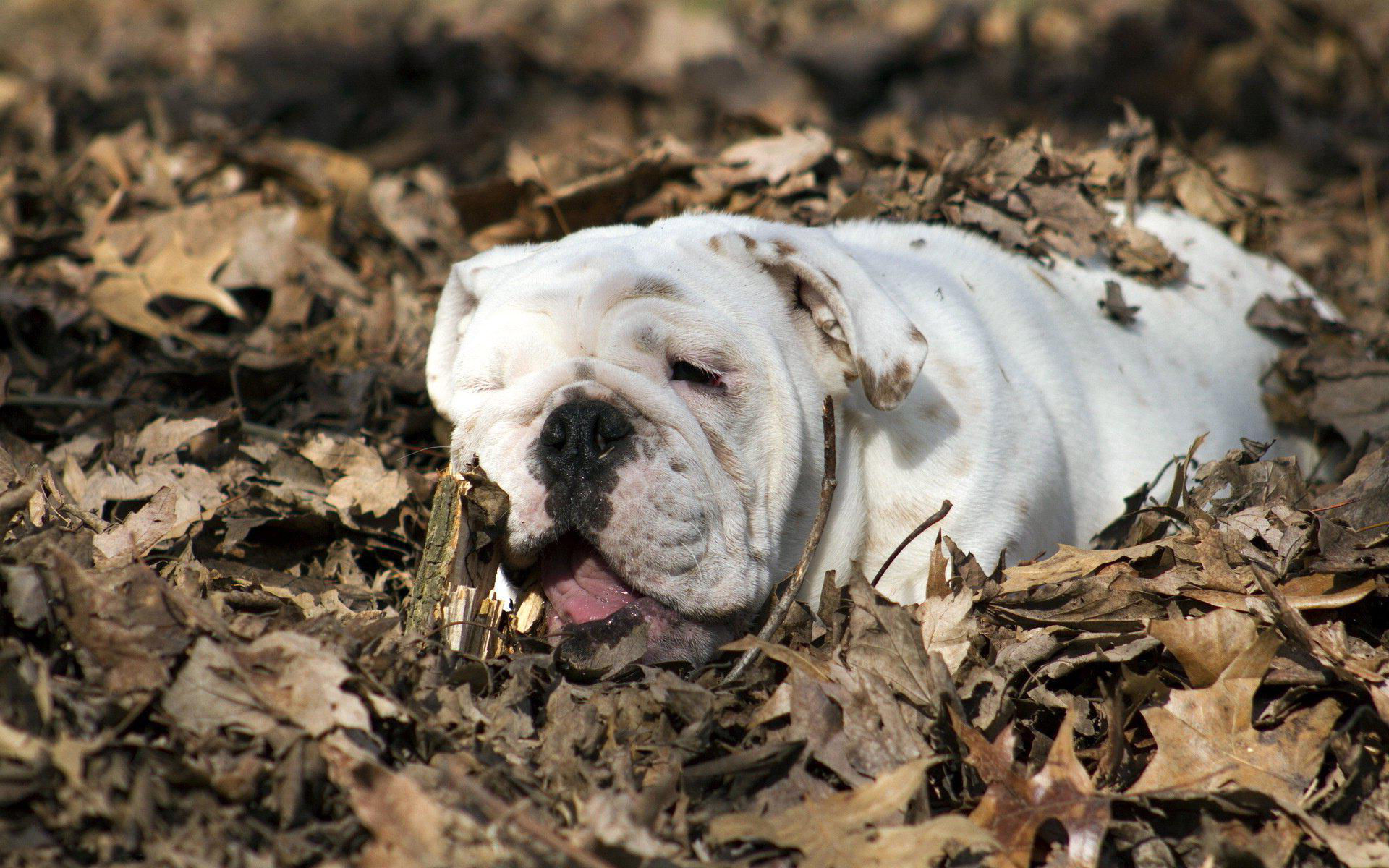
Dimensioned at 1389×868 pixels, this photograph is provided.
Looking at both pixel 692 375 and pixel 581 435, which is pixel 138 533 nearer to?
pixel 581 435

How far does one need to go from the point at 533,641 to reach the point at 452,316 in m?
1.31

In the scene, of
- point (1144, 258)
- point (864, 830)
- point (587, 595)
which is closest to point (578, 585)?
point (587, 595)

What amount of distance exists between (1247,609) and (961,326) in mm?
1355

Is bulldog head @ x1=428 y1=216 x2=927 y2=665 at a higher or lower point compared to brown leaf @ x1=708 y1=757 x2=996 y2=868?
higher

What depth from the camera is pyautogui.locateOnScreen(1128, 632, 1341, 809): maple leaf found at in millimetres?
2428

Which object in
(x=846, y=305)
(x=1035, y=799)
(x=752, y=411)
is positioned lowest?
(x=1035, y=799)

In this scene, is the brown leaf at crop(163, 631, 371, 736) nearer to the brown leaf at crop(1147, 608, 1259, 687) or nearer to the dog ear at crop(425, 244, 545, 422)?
the dog ear at crop(425, 244, 545, 422)

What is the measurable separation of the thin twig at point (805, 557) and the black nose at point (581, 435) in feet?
1.89

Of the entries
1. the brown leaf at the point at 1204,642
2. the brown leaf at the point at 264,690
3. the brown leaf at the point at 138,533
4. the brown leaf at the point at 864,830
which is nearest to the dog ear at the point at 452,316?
the brown leaf at the point at 138,533

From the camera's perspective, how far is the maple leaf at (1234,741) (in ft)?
7.97

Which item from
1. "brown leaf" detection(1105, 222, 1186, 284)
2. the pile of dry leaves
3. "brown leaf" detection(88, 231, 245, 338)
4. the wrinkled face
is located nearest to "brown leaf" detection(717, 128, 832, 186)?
the pile of dry leaves

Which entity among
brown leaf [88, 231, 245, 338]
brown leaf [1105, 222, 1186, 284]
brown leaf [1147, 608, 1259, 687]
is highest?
brown leaf [1105, 222, 1186, 284]

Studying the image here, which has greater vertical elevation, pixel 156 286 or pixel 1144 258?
pixel 1144 258

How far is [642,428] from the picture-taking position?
2936 mm
